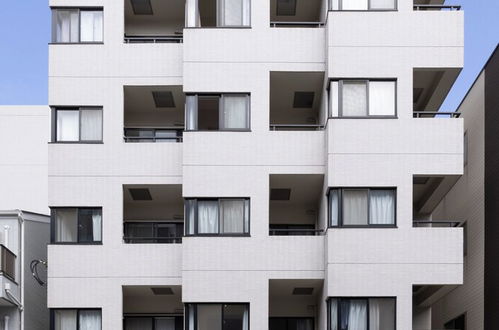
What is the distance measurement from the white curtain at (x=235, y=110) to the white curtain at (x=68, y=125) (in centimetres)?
485

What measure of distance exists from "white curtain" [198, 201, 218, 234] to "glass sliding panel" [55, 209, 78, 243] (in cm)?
403

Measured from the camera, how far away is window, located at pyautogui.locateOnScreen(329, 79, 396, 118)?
2900 centimetres

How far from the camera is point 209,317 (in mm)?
29266

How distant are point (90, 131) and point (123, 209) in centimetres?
314

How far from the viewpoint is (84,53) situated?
30875 mm

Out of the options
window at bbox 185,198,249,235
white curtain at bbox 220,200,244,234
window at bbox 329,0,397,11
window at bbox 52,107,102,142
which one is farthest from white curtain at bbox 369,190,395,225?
window at bbox 52,107,102,142

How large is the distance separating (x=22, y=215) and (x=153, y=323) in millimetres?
5776

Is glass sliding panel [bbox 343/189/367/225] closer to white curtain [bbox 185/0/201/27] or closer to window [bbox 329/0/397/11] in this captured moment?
window [bbox 329/0/397/11]

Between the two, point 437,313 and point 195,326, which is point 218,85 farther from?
point 437,313

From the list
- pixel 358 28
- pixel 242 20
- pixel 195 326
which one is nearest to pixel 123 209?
pixel 195 326

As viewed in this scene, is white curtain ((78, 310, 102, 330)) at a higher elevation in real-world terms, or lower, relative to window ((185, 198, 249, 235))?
lower

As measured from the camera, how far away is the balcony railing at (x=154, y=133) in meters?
31.6

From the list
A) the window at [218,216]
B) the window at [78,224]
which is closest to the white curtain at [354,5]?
the window at [218,216]

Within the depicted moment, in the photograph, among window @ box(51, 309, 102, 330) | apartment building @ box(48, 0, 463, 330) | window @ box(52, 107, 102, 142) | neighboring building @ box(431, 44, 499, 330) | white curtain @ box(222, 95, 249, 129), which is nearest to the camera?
apartment building @ box(48, 0, 463, 330)
